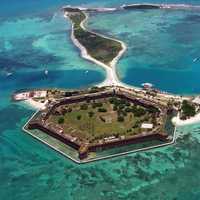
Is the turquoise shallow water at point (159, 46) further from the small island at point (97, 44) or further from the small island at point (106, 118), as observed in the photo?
the small island at point (106, 118)

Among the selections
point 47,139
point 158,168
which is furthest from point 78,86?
point 158,168

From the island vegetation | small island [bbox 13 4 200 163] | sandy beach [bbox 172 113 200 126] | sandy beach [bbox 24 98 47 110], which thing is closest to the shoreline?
sandy beach [bbox 172 113 200 126]

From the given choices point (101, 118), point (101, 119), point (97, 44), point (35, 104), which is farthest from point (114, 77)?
point (97, 44)

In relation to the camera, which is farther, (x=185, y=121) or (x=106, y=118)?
(x=106, y=118)

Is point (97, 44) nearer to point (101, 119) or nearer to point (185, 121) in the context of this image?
point (101, 119)

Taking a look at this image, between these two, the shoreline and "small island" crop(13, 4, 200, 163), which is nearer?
"small island" crop(13, 4, 200, 163)

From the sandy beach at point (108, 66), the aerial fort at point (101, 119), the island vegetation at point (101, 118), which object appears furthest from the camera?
the sandy beach at point (108, 66)

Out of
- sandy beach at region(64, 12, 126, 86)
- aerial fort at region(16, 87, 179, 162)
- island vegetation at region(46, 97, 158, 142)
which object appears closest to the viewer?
aerial fort at region(16, 87, 179, 162)

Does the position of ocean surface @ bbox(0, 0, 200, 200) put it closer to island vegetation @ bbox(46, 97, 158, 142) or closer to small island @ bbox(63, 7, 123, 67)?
small island @ bbox(63, 7, 123, 67)

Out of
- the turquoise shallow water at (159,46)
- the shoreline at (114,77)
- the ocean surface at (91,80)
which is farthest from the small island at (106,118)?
the turquoise shallow water at (159,46)
